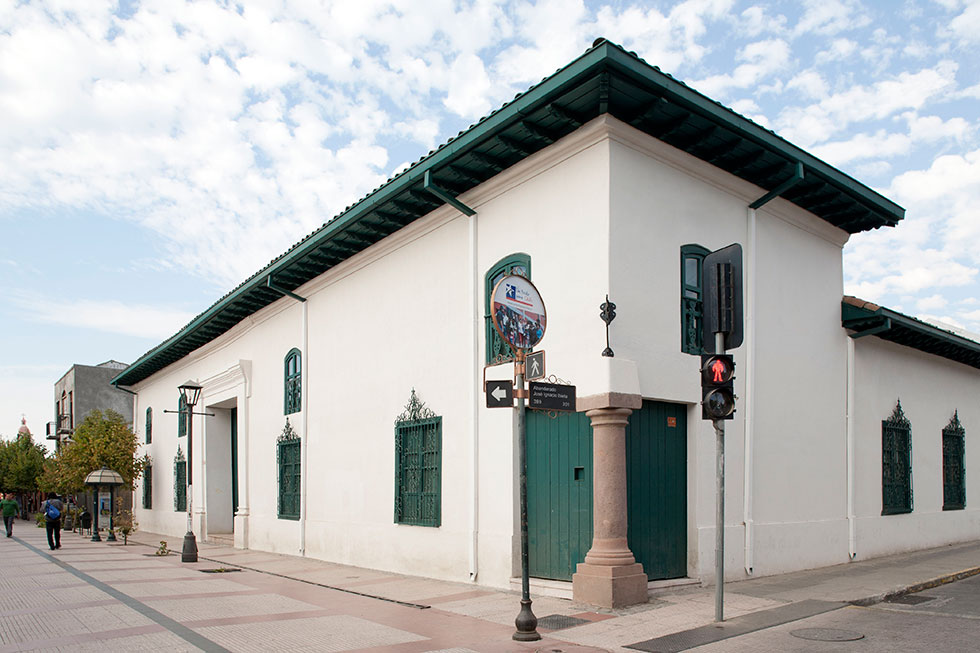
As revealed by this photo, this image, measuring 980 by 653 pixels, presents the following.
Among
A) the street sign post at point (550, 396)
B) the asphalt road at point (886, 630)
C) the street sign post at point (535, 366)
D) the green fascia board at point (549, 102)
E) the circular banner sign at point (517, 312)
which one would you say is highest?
the green fascia board at point (549, 102)

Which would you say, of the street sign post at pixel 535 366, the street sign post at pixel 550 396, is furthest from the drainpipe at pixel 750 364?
the street sign post at pixel 535 366

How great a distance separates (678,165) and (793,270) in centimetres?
351

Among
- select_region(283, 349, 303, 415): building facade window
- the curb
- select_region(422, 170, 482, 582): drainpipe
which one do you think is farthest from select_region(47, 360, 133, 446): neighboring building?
the curb

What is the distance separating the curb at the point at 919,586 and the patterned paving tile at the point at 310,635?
544 cm

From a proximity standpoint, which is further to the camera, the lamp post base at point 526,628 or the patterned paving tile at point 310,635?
the patterned paving tile at point 310,635

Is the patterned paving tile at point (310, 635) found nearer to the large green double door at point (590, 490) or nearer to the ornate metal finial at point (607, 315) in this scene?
the large green double door at point (590, 490)

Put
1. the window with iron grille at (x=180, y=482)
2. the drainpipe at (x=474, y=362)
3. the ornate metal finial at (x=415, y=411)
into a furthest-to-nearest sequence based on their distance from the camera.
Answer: the window with iron grille at (x=180, y=482)
the ornate metal finial at (x=415, y=411)
the drainpipe at (x=474, y=362)

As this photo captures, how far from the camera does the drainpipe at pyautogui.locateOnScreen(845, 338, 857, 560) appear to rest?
13594mm

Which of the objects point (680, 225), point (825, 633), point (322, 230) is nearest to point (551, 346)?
point (680, 225)

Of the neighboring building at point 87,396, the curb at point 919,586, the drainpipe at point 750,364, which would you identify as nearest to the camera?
the curb at point 919,586

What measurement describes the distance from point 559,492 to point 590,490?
58 cm

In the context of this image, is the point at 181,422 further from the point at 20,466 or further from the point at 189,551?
the point at 20,466

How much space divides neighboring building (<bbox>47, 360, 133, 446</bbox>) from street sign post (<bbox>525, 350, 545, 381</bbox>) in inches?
1861

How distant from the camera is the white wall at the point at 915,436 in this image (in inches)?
567
